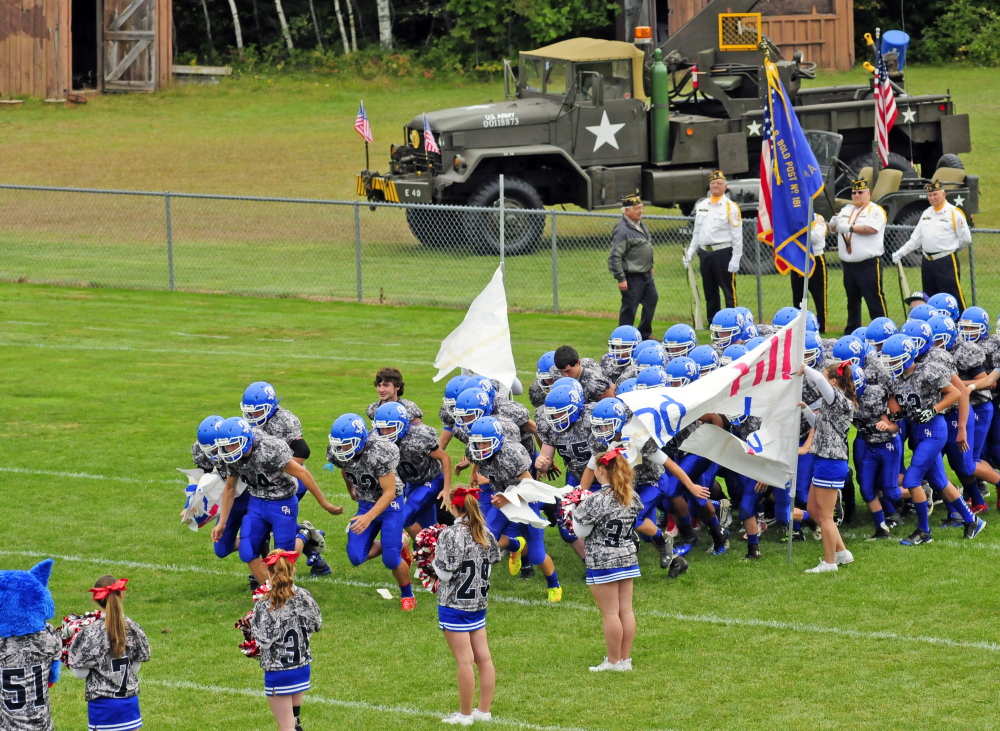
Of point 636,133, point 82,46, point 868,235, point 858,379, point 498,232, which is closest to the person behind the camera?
point 858,379

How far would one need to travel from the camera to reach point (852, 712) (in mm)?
7801

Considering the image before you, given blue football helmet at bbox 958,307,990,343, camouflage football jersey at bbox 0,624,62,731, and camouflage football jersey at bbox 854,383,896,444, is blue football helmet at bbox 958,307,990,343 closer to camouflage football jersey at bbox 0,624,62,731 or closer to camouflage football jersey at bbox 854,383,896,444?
camouflage football jersey at bbox 854,383,896,444

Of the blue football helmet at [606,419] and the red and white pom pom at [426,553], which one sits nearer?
the red and white pom pom at [426,553]

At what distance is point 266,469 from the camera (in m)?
9.38

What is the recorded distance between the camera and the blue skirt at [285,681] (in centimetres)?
735

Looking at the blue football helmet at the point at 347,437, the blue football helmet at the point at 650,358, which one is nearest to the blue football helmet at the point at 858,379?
the blue football helmet at the point at 650,358

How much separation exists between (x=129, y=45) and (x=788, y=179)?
2998 cm

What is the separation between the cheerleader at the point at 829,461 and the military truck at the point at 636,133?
14.1 metres

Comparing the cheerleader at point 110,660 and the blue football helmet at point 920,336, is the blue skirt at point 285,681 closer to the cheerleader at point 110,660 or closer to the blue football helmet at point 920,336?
the cheerleader at point 110,660

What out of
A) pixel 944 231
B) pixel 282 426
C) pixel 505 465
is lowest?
pixel 505 465

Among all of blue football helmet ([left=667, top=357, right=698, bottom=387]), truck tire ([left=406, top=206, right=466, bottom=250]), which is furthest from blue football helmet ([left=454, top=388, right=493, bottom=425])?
truck tire ([left=406, top=206, right=466, bottom=250])

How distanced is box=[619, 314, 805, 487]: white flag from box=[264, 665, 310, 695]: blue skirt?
3.46 metres

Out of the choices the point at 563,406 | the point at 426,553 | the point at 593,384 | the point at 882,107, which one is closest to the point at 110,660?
the point at 426,553

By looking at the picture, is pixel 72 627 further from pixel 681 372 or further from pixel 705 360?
pixel 705 360
